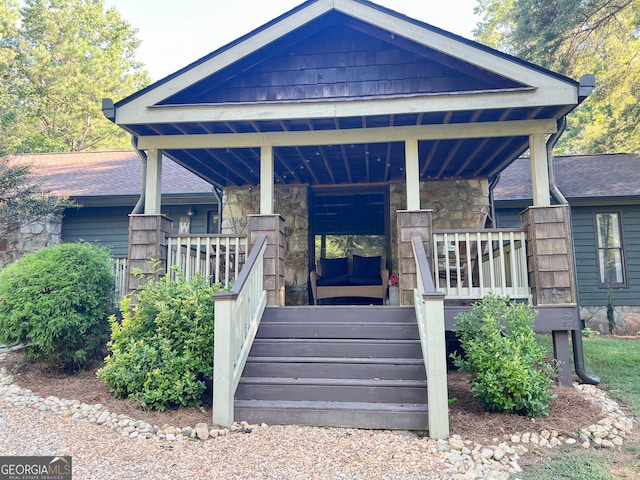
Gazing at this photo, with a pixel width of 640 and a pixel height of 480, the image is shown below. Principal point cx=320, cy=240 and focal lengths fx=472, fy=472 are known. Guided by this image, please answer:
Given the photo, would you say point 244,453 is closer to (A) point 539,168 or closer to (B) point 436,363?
(B) point 436,363

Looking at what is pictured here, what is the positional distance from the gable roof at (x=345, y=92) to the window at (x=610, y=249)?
4798mm

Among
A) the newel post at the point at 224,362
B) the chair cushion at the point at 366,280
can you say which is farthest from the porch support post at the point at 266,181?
the chair cushion at the point at 366,280

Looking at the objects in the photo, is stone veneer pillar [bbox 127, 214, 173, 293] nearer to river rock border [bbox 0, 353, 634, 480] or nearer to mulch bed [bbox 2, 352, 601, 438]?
mulch bed [bbox 2, 352, 601, 438]

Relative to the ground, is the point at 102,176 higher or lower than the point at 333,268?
higher

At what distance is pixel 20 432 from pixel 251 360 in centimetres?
179

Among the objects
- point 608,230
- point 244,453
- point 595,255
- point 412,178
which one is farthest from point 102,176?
point 608,230

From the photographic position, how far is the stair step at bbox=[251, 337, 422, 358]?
424 cm

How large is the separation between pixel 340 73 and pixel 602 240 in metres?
6.95

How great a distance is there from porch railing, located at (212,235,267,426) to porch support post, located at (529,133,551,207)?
3095 mm

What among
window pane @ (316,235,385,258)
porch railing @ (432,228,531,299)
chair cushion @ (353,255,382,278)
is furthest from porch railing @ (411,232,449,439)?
window pane @ (316,235,385,258)

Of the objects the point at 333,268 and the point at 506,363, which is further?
the point at 333,268

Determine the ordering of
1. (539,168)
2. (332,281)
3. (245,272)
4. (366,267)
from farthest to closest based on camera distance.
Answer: (366,267)
(332,281)
(539,168)
(245,272)

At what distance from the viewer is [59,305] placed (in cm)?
491

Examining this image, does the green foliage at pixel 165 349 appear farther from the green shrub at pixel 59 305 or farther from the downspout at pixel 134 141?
the downspout at pixel 134 141
